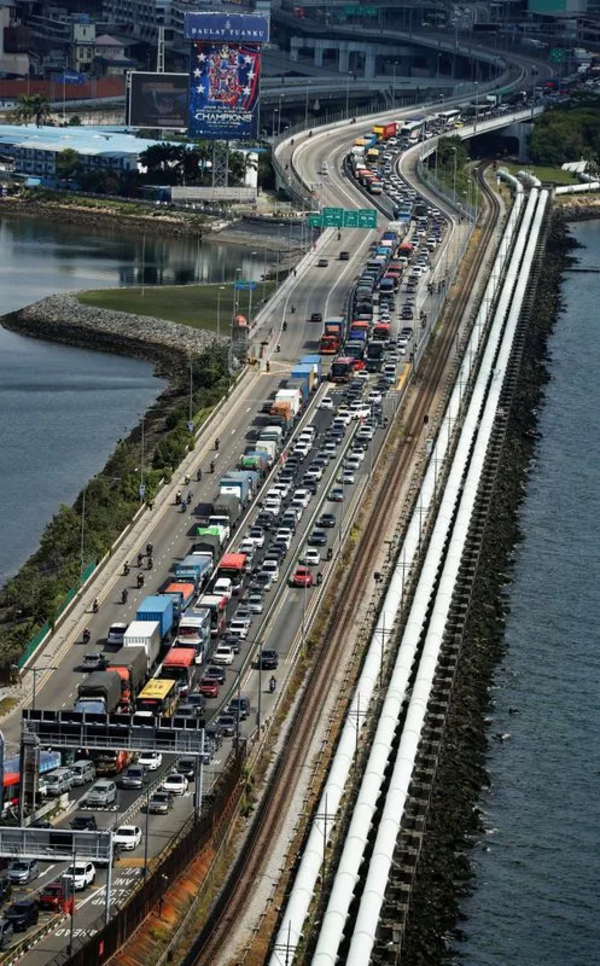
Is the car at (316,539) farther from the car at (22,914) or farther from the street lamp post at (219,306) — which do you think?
the street lamp post at (219,306)

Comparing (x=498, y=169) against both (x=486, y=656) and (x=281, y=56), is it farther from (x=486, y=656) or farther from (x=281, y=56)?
(x=486, y=656)

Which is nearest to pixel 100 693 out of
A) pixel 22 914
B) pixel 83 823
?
pixel 83 823

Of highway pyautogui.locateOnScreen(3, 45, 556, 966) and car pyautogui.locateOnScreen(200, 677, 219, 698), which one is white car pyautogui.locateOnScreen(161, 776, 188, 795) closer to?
highway pyautogui.locateOnScreen(3, 45, 556, 966)

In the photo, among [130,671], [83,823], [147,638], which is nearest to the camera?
[83,823]

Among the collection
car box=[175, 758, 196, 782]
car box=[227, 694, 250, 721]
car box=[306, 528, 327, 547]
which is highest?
car box=[175, 758, 196, 782]

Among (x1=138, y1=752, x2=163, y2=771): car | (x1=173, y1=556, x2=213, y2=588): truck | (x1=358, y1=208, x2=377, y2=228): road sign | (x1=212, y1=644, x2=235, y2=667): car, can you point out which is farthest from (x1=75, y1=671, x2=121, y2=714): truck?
(x1=358, y1=208, x2=377, y2=228): road sign

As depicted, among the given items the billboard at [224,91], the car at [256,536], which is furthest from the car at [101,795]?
the billboard at [224,91]

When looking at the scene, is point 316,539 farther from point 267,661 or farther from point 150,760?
point 150,760
